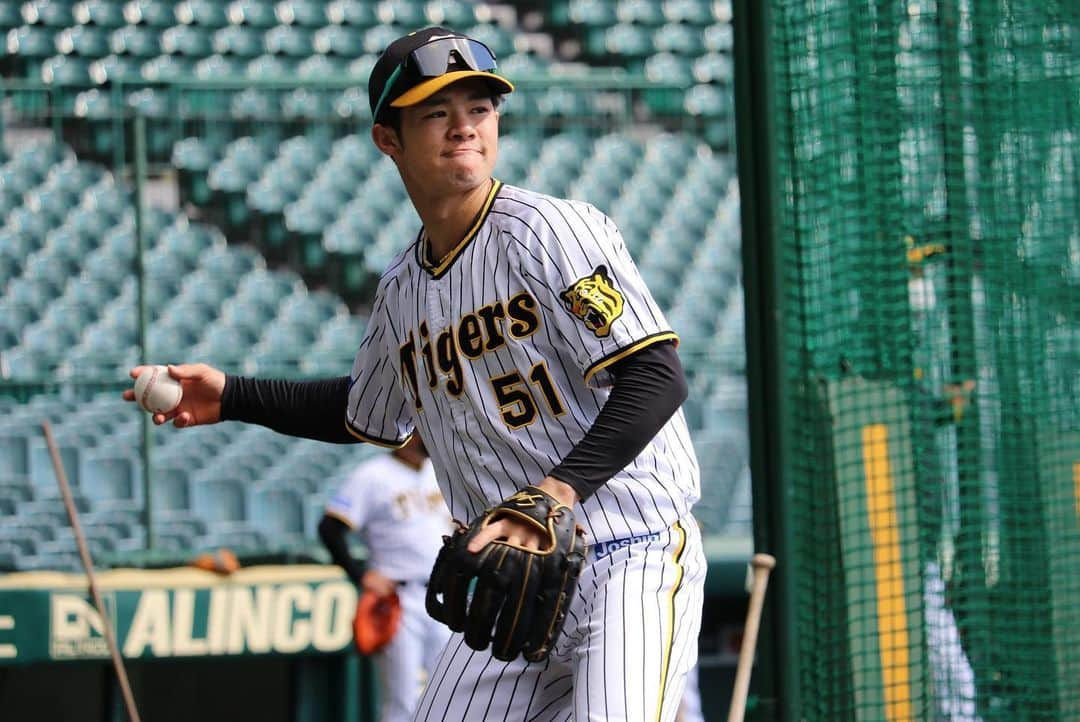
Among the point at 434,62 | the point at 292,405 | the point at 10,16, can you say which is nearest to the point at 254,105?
the point at 10,16

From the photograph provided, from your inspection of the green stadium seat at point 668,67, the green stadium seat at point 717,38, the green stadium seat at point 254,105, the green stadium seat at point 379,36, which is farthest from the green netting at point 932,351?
the green stadium seat at point 717,38

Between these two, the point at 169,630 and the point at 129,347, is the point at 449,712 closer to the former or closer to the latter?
the point at 169,630

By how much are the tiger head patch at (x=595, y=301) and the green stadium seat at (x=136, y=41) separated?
303 inches

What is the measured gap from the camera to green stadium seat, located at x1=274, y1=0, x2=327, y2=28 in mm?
10266

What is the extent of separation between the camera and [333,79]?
899 centimetres

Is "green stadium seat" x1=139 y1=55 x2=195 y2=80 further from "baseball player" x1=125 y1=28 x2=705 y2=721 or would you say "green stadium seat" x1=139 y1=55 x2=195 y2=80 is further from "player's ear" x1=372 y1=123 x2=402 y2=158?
"baseball player" x1=125 y1=28 x2=705 y2=721

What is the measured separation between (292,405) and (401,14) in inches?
294

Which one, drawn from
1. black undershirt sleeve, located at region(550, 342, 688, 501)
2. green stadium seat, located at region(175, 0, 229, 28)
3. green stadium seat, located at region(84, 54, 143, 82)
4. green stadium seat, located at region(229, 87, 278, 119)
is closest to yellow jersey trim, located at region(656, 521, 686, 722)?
black undershirt sleeve, located at region(550, 342, 688, 501)

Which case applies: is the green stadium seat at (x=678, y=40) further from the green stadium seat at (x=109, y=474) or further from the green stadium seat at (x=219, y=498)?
the green stadium seat at (x=109, y=474)

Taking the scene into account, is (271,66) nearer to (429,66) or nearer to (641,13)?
(641,13)

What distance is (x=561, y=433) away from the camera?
9.30 ft

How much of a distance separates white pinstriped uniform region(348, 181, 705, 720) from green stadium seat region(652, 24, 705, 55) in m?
8.01

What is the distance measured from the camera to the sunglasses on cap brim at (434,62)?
2.82m

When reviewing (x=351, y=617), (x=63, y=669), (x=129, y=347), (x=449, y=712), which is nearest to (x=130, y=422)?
(x=129, y=347)
